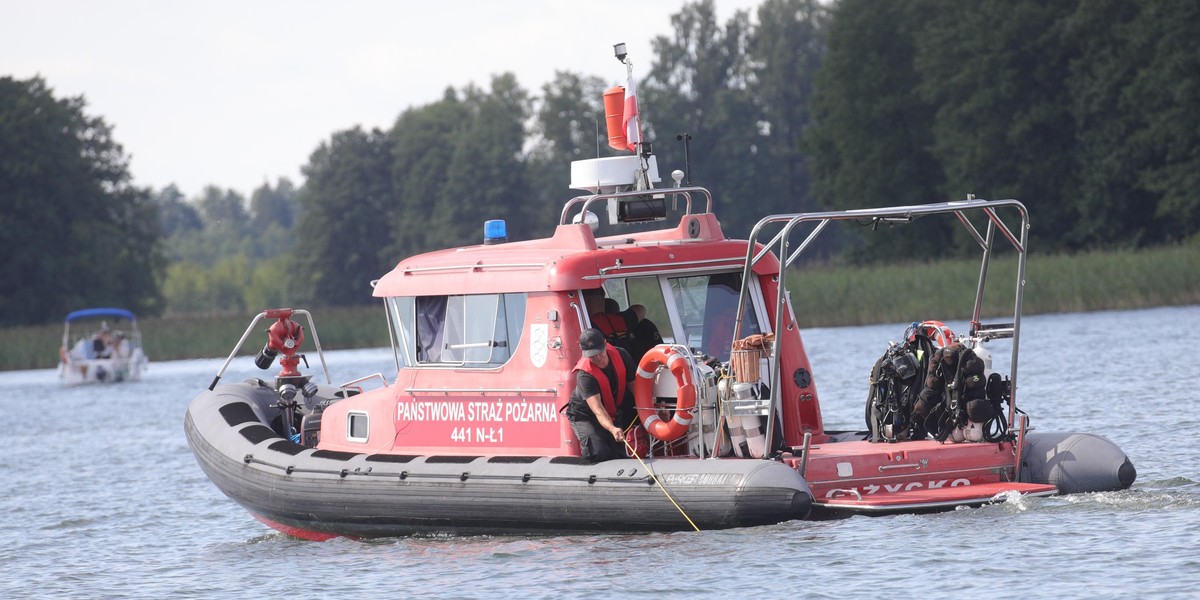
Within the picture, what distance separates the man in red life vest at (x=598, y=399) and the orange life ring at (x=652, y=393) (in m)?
0.18

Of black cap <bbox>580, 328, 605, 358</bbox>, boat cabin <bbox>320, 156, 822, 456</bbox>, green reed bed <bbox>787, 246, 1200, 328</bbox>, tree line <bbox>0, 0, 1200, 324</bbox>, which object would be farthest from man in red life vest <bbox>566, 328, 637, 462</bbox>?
tree line <bbox>0, 0, 1200, 324</bbox>

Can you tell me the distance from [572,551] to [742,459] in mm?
1239

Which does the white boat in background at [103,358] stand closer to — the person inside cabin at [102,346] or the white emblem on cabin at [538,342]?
the person inside cabin at [102,346]

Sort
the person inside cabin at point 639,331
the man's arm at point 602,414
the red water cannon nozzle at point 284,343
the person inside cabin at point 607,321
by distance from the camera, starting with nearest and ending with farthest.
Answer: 1. the man's arm at point 602,414
2. the person inside cabin at point 607,321
3. the person inside cabin at point 639,331
4. the red water cannon nozzle at point 284,343

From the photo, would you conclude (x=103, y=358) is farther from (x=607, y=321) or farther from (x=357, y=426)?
(x=607, y=321)

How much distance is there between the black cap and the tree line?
24.4 m

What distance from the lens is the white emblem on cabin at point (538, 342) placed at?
1127 centimetres

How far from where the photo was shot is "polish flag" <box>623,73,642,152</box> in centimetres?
1223

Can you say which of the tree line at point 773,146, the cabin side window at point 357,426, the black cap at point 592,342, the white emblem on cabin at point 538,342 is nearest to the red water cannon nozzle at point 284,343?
the cabin side window at point 357,426

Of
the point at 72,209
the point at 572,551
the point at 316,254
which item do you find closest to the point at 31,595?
the point at 572,551

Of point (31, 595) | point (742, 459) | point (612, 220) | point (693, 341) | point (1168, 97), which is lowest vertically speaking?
point (31, 595)

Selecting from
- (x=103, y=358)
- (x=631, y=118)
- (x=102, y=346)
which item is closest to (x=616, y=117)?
(x=631, y=118)

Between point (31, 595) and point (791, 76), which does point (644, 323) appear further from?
point (791, 76)

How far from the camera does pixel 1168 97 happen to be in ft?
150
